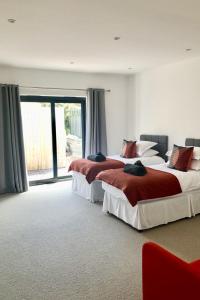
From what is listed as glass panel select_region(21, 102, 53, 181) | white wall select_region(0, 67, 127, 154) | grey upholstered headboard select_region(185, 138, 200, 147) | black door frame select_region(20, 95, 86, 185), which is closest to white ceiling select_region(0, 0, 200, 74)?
white wall select_region(0, 67, 127, 154)

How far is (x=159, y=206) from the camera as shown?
339 centimetres

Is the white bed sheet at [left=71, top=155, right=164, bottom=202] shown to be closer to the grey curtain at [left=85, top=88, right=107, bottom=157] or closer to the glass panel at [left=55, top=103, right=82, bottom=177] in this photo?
the grey curtain at [left=85, top=88, right=107, bottom=157]

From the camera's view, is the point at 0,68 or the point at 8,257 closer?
the point at 8,257

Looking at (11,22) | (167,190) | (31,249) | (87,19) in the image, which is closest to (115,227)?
(167,190)

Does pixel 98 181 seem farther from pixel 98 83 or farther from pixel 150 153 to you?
pixel 98 83

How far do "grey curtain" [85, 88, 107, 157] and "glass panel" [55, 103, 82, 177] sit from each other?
0.39 meters

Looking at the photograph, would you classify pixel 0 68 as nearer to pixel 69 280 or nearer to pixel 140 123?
pixel 140 123

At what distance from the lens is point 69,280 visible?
2.31 meters

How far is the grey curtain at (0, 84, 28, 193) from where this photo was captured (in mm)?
4914

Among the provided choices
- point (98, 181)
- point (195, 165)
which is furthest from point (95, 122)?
point (195, 165)

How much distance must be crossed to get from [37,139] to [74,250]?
11.5ft

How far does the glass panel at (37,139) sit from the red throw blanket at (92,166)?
1206 mm

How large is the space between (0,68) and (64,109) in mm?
1698

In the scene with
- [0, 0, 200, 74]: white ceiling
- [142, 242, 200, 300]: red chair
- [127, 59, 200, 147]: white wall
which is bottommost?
[142, 242, 200, 300]: red chair
